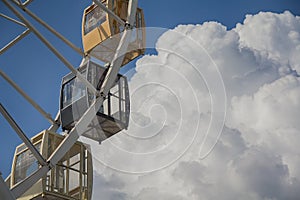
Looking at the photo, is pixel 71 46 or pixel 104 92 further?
pixel 71 46

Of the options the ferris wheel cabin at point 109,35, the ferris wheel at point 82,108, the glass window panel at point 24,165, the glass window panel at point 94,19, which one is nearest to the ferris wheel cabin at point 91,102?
the ferris wheel at point 82,108

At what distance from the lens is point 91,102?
25.5 meters

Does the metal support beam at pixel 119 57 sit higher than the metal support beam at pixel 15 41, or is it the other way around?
the metal support beam at pixel 15 41

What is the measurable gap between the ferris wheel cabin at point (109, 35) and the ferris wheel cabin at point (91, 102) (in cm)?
176

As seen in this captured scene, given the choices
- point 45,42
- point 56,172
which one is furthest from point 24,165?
point 45,42

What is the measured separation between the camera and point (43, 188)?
23.8 meters


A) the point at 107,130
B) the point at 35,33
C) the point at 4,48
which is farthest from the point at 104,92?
the point at 4,48

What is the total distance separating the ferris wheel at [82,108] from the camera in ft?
78.4

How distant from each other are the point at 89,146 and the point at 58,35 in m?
4.75

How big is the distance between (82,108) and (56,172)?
9.43ft

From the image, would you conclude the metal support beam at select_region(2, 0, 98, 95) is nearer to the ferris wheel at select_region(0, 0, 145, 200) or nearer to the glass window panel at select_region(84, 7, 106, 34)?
the ferris wheel at select_region(0, 0, 145, 200)

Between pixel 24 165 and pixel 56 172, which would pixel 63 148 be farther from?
pixel 24 165

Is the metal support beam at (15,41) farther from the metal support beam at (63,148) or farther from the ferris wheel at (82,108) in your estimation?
the metal support beam at (63,148)

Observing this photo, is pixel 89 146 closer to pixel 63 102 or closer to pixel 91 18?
pixel 63 102
